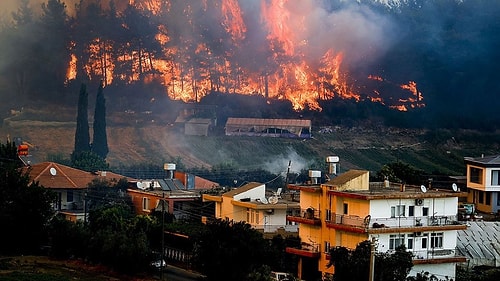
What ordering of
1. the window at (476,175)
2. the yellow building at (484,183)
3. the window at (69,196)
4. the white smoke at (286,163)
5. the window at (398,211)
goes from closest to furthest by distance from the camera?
the window at (398,211) → the yellow building at (484,183) → the window at (476,175) → the window at (69,196) → the white smoke at (286,163)

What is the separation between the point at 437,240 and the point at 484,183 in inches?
651

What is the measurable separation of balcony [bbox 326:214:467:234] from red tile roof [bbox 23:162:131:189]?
24.8 m

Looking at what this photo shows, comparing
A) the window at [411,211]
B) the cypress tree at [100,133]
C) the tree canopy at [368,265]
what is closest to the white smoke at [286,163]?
the cypress tree at [100,133]

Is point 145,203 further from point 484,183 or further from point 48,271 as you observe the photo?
point 484,183

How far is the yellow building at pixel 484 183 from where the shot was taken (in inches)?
2314

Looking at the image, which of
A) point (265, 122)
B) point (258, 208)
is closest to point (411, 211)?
point (258, 208)

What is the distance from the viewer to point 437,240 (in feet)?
142

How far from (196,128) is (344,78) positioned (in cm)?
1930

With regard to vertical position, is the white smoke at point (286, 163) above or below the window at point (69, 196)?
above

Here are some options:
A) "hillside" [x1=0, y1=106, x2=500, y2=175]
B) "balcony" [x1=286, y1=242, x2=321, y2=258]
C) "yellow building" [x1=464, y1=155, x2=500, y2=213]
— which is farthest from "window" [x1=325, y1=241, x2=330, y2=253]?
"hillside" [x1=0, y1=106, x2=500, y2=175]

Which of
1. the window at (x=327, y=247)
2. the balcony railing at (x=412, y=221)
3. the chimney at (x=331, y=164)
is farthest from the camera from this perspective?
the chimney at (x=331, y=164)

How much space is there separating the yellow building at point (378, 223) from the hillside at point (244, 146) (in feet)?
127

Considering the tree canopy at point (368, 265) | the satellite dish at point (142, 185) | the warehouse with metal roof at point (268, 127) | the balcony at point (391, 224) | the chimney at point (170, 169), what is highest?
the warehouse with metal roof at point (268, 127)

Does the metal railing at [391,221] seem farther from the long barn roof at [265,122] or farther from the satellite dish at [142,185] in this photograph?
the long barn roof at [265,122]
